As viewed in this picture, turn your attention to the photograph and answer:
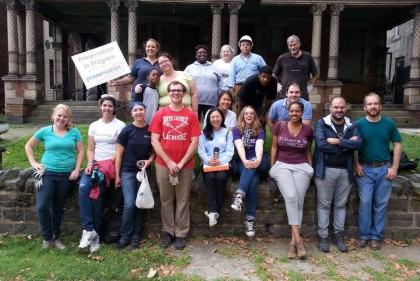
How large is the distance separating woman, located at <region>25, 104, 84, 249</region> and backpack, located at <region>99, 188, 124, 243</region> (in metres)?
0.53

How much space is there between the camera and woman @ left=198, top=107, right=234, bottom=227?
475cm

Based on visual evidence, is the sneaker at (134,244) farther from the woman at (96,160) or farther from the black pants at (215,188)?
the black pants at (215,188)

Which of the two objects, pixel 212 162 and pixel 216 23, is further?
pixel 216 23

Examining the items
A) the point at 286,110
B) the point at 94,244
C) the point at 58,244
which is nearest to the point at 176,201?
the point at 94,244

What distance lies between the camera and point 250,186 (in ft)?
15.6

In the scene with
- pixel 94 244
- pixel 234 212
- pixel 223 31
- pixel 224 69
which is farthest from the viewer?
pixel 223 31

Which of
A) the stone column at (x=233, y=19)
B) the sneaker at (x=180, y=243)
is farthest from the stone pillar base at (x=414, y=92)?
the sneaker at (x=180, y=243)

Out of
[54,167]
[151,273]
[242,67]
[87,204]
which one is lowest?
[151,273]

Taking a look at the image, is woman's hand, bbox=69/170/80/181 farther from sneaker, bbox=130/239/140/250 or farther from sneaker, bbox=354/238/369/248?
sneaker, bbox=354/238/369/248

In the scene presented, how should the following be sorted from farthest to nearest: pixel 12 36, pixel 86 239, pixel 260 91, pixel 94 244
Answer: pixel 12 36 → pixel 260 91 → pixel 94 244 → pixel 86 239

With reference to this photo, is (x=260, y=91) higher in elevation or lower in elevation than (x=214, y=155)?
higher

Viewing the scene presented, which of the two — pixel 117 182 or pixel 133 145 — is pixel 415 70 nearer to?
pixel 133 145

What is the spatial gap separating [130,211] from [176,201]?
60cm

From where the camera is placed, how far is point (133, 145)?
4617 millimetres
